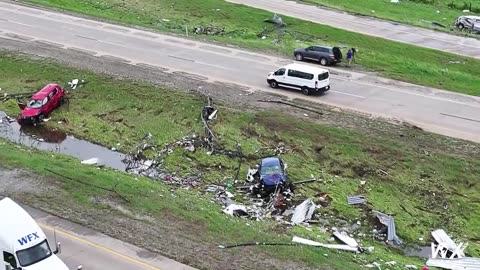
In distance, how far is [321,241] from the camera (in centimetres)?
2769

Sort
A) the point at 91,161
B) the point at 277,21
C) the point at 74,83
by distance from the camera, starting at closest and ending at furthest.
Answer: the point at 91,161 → the point at 74,83 → the point at 277,21

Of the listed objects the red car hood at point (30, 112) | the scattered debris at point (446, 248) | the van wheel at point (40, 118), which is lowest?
the van wheel at point (40, 118)

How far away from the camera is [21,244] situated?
20750mm

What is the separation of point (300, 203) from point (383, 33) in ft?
101

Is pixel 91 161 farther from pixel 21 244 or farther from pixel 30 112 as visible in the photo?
pixel 21 244

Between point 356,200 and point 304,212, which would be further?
point 356,200

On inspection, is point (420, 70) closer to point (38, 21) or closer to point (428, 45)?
point (428, 45)

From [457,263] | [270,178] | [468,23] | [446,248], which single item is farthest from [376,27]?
[457,263]

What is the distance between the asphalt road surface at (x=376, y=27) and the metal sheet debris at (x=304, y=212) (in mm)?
28286

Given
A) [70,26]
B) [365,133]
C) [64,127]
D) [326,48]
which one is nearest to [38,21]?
[70,26]

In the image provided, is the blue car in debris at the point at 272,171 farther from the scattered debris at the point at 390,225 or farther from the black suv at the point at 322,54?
the black suv at the point at 322,54

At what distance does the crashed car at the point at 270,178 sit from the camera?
32.0 metres

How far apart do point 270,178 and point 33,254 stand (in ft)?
44.5

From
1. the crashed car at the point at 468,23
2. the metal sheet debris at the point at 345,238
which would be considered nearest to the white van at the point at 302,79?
the metal sheet debris at the point at 345,238
